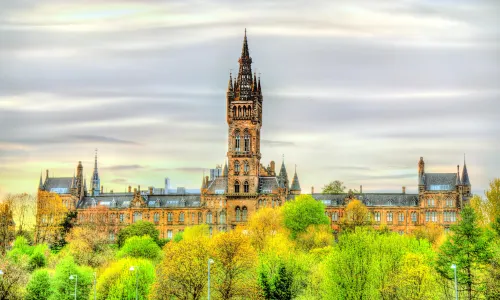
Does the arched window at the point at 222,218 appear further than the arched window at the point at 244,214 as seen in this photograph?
Yes

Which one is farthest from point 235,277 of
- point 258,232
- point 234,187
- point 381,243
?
point 234,187

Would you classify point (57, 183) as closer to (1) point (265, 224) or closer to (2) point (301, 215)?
(1) point (265, 224)

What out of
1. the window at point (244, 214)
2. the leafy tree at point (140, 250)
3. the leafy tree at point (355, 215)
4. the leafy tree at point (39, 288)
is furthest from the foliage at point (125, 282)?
the leafy tree at point (355, 215)

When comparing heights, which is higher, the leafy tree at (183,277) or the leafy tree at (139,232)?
the leafy tree at (139,232)

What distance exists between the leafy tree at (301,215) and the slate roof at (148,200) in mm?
31937

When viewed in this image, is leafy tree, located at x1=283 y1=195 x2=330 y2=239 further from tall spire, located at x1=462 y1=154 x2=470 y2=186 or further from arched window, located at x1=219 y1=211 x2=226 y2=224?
tall spire, located at x1=462 y1=154 x2=470 y2=186

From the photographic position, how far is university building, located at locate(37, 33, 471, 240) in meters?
171

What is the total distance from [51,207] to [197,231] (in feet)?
116

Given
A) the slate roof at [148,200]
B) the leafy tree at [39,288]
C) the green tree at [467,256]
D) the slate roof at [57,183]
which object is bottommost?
the leafy tree at [39,288]

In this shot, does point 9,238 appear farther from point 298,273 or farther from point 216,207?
point 298,273

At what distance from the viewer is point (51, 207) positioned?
572 ft

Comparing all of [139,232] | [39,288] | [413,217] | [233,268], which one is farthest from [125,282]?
[413,217]

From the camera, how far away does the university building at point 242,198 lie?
171250 mm

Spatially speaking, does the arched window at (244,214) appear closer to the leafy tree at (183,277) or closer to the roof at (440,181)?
the roof at (440,181)
